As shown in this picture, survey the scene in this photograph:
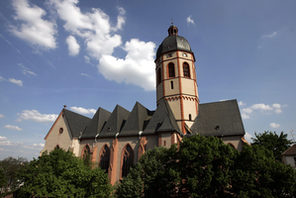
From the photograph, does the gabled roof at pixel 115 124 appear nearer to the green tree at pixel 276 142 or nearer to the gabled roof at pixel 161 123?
the gabled roof at pixel 161 123

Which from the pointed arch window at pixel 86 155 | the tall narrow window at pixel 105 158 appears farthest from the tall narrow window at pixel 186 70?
the pointed arch window at pixel 86 155

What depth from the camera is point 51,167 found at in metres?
18.8

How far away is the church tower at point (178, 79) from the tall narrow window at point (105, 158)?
37.3 feet

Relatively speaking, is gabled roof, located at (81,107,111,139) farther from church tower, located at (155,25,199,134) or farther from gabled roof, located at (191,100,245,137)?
gabled roof, located at (191,100,245,137)

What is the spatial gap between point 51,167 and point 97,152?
7888 millimetres

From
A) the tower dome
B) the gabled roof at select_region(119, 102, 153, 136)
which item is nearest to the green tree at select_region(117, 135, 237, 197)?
the gabled roof at select_region(119, 102, 153, 136)

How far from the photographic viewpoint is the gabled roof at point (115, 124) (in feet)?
86.5

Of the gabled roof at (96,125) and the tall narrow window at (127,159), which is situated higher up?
the gabled roof at (96,125)

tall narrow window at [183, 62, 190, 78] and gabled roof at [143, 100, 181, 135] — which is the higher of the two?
tall narrow window at [183, 62, 190, 78]

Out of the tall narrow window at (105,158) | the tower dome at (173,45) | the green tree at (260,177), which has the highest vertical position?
the tower dome at (173,45)

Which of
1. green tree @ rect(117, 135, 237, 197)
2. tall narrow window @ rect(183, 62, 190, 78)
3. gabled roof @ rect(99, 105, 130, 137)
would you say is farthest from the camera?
tall narrow window @ rect(183, 62, 190, 78)

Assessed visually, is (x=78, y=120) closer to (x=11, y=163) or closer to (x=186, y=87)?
(x=186, y=87)

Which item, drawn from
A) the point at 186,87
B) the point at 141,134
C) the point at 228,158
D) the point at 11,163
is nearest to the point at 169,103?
the point at 186,87

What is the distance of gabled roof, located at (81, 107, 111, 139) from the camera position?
28.1m
